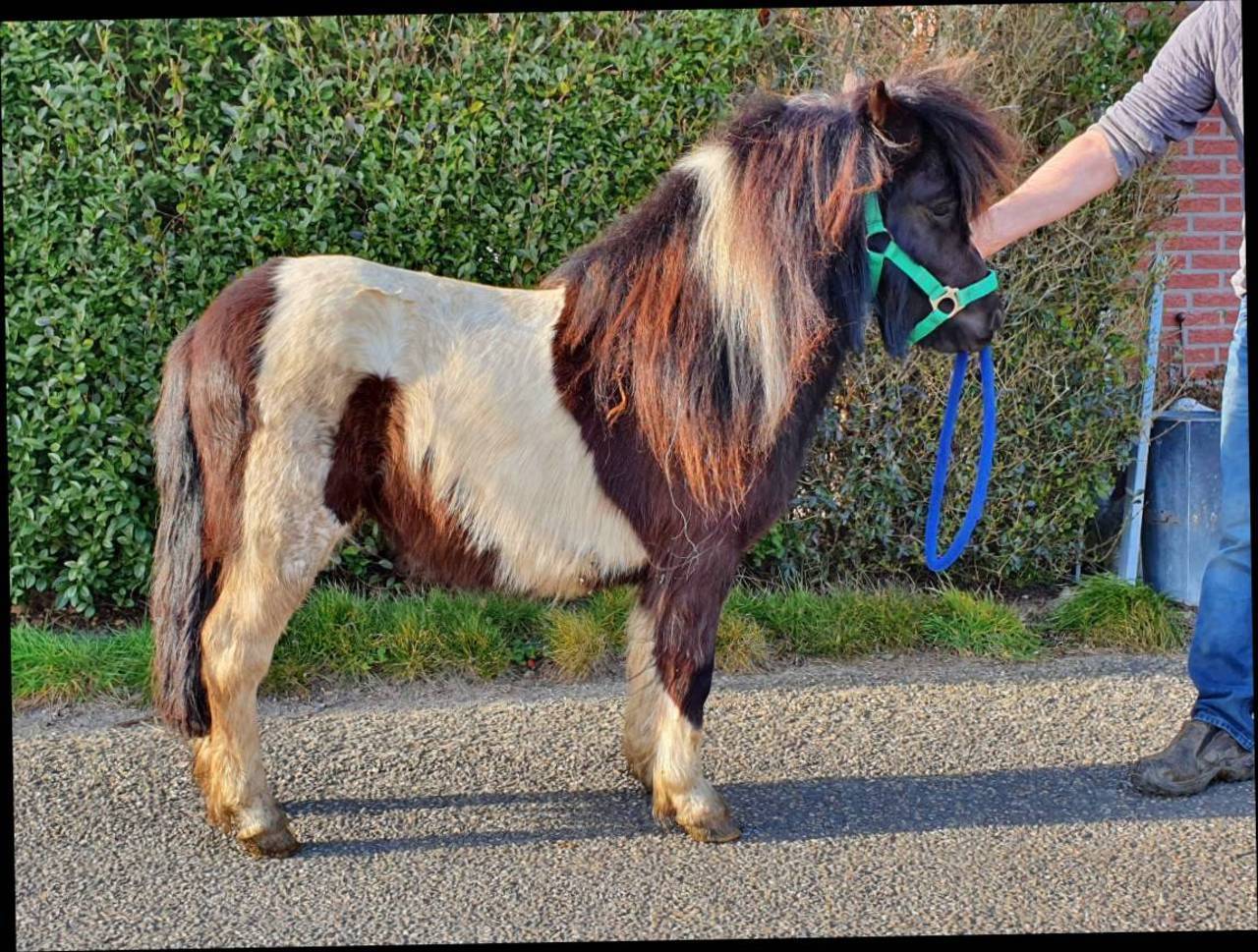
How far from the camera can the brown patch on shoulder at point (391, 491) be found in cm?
330

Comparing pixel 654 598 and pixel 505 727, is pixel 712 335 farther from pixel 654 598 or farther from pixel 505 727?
pixel 505 727

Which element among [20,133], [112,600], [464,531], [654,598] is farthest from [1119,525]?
[20,133]

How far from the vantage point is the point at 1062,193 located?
3.78 metres

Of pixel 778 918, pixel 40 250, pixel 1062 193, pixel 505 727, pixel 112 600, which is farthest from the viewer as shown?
pixel 112 600

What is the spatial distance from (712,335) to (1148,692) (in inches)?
98.6

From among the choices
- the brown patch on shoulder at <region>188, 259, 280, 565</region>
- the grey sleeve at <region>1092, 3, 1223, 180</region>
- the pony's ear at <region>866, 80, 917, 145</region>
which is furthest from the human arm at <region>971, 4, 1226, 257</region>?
the brown patch on shoulder at <region>188, 259, 280, 565</region>

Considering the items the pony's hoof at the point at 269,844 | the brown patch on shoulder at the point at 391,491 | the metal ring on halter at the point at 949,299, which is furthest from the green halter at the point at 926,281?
the pony's hoof at the point at 269,844

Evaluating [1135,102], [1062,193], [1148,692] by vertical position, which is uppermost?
[1135,102]

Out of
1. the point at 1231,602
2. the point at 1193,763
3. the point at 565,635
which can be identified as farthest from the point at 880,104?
the point at 565,635

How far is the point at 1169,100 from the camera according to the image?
3754 mm

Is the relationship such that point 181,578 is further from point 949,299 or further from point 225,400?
point 949,299

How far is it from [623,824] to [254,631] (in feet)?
4.04

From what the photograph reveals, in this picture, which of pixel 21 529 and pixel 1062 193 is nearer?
pixel 1062 193

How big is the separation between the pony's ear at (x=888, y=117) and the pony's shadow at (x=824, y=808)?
6.49 feet
